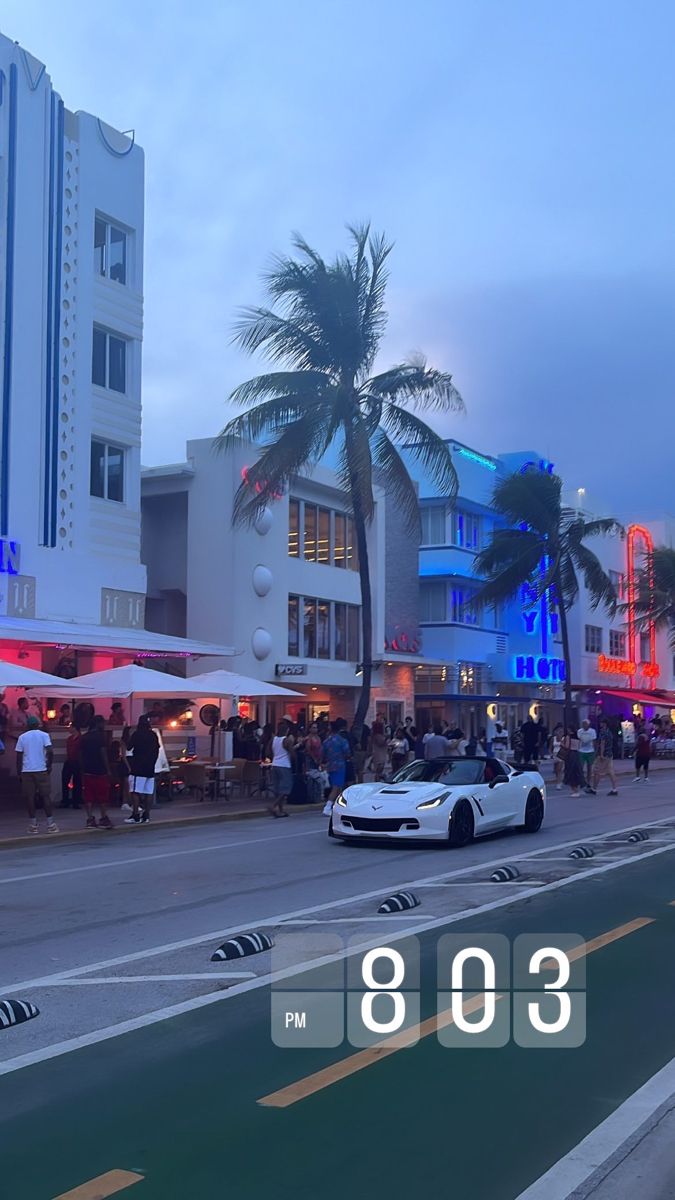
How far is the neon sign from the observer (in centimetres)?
5166

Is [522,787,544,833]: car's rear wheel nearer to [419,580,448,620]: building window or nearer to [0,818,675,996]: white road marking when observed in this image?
[0,818,675,996]: white road marking

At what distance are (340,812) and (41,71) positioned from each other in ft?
63.1

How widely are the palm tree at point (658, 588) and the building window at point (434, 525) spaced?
12806 mm

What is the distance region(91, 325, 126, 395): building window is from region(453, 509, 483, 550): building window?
2173 centimetres

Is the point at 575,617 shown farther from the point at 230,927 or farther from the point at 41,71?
the point at 230,927

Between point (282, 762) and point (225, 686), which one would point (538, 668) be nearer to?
point (225, 686)

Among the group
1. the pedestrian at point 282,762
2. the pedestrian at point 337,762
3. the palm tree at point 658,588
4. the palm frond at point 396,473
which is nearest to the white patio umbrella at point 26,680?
the pedestrian at point 282,762

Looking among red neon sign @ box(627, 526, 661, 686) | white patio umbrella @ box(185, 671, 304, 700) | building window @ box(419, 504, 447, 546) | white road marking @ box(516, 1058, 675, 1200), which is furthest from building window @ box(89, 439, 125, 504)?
red neon sign @ box(627, 526, 661, 686)

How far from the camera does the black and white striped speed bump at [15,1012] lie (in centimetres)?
721

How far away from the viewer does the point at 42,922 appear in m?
10.9

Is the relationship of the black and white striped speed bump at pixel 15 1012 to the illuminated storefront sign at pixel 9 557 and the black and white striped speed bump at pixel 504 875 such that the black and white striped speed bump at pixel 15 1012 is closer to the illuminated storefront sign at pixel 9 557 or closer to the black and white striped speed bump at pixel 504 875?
the black and white striped speed bump at pixel 504 875

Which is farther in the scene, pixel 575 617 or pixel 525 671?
pixel 575 617

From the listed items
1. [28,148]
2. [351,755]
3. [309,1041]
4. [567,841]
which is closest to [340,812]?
[567,841]

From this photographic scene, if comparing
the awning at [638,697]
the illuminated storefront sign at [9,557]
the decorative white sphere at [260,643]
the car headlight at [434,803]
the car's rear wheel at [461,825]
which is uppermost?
the illuminated storefront sign at [9,557]
